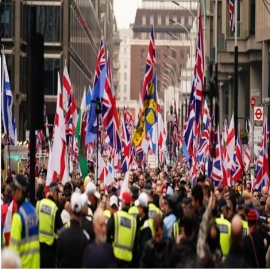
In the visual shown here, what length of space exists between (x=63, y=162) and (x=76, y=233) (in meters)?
8.71

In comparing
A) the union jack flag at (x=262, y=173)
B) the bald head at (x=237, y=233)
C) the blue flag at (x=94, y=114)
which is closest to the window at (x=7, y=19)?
the blue flag at (x=94, y=114)

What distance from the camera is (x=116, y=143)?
2742cm

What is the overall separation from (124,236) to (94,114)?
12623 millimetres

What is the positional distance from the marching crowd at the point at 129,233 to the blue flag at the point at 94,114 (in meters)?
8.24

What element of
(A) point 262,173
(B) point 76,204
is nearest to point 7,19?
(A) point 262,173

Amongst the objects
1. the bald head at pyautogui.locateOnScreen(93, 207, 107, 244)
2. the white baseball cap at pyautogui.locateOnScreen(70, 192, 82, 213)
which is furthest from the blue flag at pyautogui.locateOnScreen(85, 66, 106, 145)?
the bald head at pyautogui.locateOnScreen(93, 207, 107, 244)

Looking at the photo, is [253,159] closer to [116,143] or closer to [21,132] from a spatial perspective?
[116,143]

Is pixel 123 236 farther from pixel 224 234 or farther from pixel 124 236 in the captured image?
pixel 224 234

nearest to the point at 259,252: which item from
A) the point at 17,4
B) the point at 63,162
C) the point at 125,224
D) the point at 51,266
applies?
the point at 125,224

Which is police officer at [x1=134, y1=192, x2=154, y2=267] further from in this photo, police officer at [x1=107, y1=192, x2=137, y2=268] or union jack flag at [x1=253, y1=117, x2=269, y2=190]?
union jack flag at [x1=253, y1=117, x2=269, y2=190]

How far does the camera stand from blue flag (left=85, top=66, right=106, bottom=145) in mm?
25172

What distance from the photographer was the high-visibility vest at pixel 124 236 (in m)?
12.8

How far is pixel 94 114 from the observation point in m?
25.4

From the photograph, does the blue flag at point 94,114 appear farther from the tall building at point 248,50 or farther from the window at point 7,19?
the window at point 7,19
